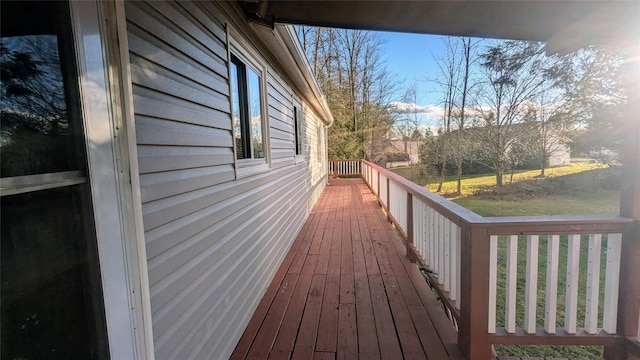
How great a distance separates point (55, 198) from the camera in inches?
32.2

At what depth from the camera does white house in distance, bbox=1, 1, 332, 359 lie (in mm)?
741

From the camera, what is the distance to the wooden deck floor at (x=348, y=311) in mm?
2009

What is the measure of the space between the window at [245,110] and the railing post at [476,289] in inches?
70.7

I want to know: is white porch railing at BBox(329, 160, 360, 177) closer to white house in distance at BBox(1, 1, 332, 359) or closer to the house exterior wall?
the house exterior wall

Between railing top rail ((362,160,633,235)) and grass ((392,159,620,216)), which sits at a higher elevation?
railing top rail ((362,160,633,235))

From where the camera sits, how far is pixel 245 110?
9.00 ft

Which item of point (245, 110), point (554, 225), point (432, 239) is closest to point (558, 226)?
point (554, 225)

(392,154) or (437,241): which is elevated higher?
(392,154)

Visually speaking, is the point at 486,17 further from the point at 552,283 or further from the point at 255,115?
the point at 255,115

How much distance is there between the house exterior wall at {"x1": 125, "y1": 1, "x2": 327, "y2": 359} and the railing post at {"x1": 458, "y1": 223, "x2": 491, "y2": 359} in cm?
153

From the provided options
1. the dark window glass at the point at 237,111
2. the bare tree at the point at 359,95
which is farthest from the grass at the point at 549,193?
the dark window glass at the point at 237,111

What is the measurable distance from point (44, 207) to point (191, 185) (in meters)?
0.85

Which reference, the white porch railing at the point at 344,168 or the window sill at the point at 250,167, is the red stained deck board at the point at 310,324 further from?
the white porch railing at the point at 344,168

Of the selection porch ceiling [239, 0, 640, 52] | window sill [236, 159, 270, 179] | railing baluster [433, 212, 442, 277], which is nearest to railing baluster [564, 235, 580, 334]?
railing baluster [433, 212, 442, 277]
